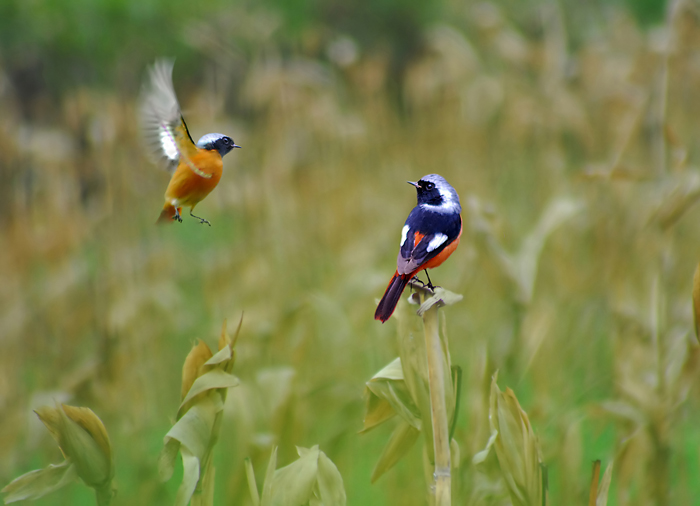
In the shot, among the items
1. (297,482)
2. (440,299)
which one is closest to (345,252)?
(297,482)

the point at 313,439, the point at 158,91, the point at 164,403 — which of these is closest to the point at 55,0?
the point at 164,403

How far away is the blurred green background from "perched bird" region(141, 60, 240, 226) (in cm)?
47

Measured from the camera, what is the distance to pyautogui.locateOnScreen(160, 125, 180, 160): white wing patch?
301mm

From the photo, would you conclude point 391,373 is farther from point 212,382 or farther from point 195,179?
point 195,179

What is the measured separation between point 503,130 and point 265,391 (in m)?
2.04

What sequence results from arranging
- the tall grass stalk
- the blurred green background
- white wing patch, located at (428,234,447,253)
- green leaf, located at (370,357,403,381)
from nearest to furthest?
white wing patch, located at (428,234,447,253)
the tall grass stalk
green leaf, located at (370,357,403,381)
the blurred green background

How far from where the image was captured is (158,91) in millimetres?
279

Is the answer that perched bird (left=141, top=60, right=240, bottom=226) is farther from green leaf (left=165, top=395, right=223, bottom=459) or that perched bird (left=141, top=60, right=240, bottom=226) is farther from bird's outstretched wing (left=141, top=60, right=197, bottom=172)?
green leaf (left=165, top=395, right=223, bottom=459)

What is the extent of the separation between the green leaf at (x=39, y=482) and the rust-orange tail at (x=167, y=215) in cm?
40

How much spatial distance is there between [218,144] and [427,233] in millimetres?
151

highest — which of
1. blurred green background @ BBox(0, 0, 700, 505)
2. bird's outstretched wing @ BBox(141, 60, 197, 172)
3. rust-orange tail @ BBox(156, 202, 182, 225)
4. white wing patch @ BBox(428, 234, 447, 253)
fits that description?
bird's outstretched wing @ BBox(141, 60, 197, 172)

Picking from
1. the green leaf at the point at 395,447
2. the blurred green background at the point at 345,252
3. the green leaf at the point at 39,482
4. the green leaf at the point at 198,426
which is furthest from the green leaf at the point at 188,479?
the blurred green background at the point at 345,252

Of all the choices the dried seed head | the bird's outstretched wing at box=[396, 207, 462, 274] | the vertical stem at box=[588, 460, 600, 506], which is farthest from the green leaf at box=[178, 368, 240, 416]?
the vertical stem at box=[588, 460, 600, 506]

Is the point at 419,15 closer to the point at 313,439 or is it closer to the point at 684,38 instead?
the point at 684,38
